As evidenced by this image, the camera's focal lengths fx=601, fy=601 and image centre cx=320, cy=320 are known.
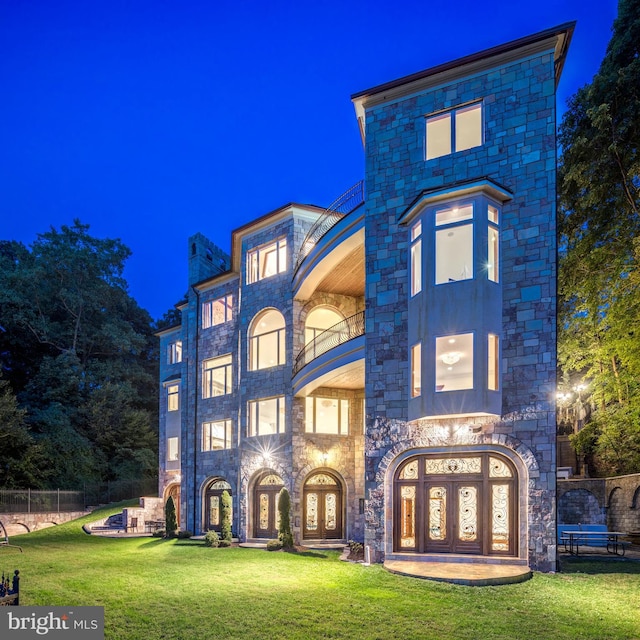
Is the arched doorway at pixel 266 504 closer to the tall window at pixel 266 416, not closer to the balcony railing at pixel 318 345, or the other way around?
the tall window at pixel 266 416

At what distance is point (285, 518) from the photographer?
758 inches

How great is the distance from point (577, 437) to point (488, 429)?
30.1 ft

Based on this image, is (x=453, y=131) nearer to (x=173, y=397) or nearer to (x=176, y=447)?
(x=173, y=397)

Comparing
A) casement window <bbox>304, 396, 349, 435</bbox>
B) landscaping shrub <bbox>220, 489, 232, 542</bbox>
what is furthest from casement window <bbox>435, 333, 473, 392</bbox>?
landscaping shrub <bbox>220, 489, 232, 542</bbox>

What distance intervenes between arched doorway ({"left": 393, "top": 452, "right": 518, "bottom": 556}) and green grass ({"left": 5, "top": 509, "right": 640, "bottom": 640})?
A: 139 centimetres

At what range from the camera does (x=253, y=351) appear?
2341cm

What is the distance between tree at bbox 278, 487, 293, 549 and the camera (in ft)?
62.0

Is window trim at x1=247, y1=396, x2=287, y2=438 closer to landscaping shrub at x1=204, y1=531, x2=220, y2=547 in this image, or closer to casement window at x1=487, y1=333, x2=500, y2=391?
landscaping shrub at x1=204, y1=531, x2=220, y2=547

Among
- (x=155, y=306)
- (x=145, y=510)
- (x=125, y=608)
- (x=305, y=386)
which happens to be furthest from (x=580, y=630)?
(x=155, y=306)

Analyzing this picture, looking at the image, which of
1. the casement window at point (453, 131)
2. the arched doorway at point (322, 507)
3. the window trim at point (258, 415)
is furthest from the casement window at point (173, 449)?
the casement window at point (453, 131)

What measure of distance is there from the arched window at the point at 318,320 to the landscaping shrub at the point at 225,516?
6.31 metres

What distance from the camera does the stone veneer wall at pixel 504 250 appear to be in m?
13.6

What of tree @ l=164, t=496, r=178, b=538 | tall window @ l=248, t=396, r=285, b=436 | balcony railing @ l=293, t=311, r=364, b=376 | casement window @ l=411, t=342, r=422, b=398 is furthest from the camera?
tree @ l=164, t=496, r=178, b=538

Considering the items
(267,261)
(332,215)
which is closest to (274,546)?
(267,261)
